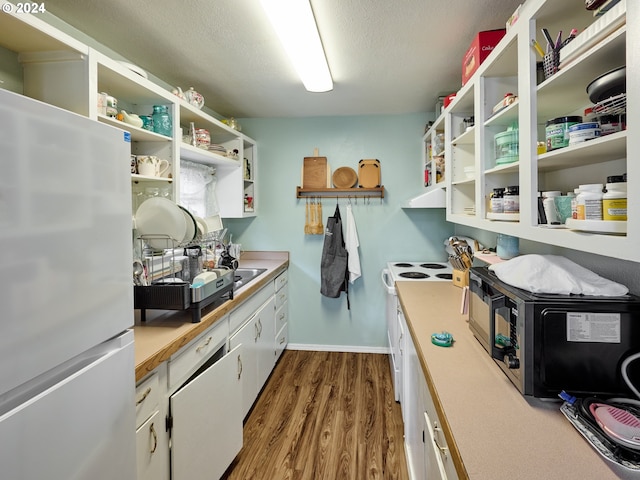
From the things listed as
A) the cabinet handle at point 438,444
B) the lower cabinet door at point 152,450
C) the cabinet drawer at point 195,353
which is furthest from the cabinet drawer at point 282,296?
the cabinet handle at point 438,444

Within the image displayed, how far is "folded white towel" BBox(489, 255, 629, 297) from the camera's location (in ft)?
3.18

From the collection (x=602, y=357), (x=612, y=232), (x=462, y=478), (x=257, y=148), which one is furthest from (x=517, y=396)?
(x=257, y=148)

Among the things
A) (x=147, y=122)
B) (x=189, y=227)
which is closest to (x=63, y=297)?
(x=189, y=227)

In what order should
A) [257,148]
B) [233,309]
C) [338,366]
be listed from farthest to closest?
[257,148] → [338,366] → [233,309]

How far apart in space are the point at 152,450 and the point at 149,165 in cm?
133

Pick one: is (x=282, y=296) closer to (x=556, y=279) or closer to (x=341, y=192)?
(x=341, y=192)

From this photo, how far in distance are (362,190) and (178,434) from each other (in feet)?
8.00

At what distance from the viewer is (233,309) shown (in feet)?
6.34

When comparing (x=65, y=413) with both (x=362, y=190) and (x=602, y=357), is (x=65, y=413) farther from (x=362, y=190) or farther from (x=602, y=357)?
(x=362, y=190)

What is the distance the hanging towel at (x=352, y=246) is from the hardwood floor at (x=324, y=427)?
85 cm

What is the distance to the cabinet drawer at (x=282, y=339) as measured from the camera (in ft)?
10.1

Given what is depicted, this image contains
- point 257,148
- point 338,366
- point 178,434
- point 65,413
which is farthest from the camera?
point 257,148

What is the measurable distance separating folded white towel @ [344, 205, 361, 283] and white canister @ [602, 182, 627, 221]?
2483 mm

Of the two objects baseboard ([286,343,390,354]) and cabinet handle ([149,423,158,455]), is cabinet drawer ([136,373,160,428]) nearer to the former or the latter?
cabinet handle ([149,423,158,455])
